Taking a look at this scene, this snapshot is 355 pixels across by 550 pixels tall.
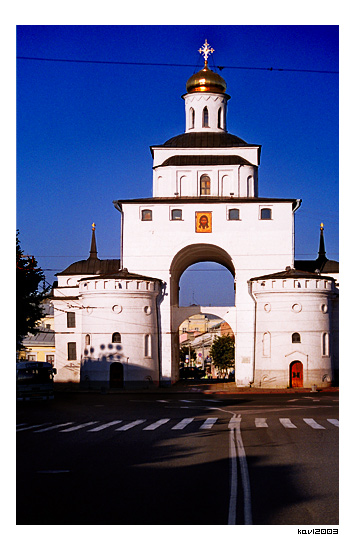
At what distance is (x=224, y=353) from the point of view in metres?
91.8

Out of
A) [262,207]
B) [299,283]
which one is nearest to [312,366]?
[299,283]

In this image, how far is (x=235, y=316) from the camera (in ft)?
183

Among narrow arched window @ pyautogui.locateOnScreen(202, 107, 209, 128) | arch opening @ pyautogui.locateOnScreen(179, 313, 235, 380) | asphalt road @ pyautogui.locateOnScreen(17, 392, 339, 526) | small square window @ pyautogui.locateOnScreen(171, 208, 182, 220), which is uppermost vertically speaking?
narrow arched window @ pyautogui.locateOnScreen(202, 107, 209, 128)

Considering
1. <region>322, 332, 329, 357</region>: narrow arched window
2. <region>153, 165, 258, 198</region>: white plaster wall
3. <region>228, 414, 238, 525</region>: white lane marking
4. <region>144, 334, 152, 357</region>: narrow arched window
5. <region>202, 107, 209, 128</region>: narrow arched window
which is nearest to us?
<region>228, 414, 238, 525</region>: white lane marking

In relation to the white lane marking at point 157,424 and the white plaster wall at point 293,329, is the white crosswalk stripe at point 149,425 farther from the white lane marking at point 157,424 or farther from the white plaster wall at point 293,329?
the white plaster wall at point 293,329

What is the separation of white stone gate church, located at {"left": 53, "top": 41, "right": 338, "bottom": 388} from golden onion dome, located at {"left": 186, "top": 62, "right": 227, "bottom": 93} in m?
0.09

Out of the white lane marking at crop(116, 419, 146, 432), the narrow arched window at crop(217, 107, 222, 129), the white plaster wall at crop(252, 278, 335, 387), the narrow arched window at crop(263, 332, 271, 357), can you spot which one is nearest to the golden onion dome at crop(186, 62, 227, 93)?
the narrow arched window at crop(217, 107, 222, 129)

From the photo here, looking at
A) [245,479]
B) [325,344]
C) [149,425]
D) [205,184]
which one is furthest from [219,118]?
[245,479]

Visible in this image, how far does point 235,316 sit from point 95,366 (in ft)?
35.7

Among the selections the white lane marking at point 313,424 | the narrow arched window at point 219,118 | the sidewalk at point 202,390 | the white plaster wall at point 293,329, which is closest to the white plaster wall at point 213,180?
the narrow arched window at point 219,118

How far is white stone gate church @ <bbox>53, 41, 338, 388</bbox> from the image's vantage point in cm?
5278

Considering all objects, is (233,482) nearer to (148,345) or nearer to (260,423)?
(260,423)

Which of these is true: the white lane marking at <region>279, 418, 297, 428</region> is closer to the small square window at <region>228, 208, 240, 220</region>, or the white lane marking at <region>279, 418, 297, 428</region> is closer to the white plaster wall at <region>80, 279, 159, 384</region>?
the white plaster wall at <region>80, 279, 159, 384</region>
